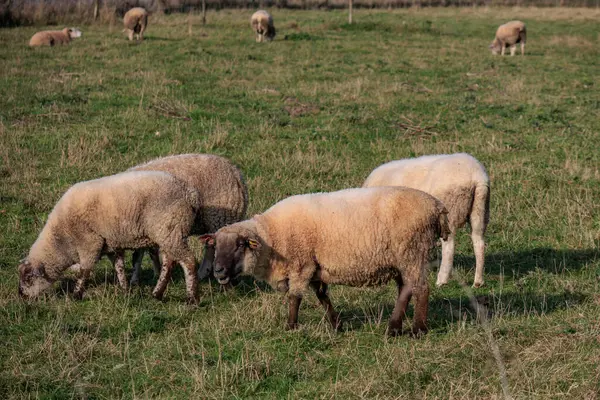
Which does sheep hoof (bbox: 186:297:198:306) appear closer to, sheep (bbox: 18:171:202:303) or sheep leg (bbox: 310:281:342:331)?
sheep (bbox: 18:171:202:303)

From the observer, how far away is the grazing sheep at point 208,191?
8.16m

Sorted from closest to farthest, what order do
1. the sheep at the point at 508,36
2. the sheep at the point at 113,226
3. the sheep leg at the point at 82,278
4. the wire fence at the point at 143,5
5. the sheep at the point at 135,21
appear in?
the sheep at the point at 113,226 → the sheep leg at the point at 82,278 → the sheep at the point at 135,21 → the sheep at the point at 508,36 → the wire fence at the point at 143,5

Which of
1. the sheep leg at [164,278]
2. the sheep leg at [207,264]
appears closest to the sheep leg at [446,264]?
the sheep leg at [207,264]

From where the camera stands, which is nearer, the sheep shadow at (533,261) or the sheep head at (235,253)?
the sheep head at (235,253)

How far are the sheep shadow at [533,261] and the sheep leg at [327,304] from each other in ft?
8.19

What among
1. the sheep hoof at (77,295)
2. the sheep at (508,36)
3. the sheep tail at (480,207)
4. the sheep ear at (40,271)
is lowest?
the sheep hoof at (77,295)

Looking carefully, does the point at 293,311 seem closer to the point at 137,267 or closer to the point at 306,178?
the point at 137,267

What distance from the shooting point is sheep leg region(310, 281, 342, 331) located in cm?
655

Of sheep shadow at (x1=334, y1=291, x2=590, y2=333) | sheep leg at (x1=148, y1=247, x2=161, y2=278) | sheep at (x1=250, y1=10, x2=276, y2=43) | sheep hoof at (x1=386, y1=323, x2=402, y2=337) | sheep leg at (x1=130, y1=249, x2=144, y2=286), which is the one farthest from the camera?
sheep at (x1=250, y1=10, x2=276, y2=43)

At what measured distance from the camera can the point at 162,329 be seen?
665cm

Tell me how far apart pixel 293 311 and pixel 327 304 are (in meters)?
0.32

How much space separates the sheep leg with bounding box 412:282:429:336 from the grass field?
4.0 inches

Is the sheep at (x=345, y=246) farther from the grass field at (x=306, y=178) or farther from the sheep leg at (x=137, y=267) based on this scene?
the sheep leg at (x=137, y=267)

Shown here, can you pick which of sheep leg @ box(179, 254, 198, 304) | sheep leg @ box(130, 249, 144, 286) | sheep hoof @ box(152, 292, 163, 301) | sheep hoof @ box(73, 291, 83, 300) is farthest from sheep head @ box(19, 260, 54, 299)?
sheep leg @ box(179, 254, 198, 304)
